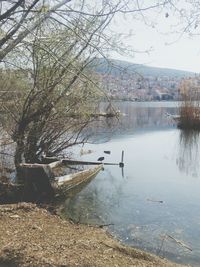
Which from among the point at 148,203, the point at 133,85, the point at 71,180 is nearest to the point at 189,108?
the point at 71,180

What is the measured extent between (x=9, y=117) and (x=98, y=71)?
3180mm

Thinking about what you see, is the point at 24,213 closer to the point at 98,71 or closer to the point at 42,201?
the point at 42,201

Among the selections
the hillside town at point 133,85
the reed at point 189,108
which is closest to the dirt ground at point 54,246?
the hillside town at point 133,85

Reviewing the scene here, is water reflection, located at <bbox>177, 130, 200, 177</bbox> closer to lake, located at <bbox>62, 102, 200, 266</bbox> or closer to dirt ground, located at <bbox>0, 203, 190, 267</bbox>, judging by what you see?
lake, located at <bbox>62, 102, 200, 266</bbox>

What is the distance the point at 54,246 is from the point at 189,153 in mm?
20766

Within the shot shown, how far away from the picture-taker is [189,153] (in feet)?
88.6

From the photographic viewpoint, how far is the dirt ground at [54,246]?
20.6 feet

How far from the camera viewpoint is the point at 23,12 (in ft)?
17.8

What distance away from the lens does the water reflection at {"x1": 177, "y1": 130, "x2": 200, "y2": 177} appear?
2113 cm

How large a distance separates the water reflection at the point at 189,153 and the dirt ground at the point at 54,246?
1118cm

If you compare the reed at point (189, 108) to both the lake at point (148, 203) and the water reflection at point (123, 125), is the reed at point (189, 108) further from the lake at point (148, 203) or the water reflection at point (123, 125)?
the lake at point (148, 203)

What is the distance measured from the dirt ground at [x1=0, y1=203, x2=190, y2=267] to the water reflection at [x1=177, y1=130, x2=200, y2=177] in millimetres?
11177

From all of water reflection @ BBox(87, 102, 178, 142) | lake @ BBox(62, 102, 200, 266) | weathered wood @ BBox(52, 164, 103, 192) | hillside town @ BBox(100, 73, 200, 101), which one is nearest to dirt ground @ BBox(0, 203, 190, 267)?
→ lake @ BBox(62, 102, 200, 266)

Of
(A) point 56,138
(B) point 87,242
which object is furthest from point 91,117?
(B) point 87,242
